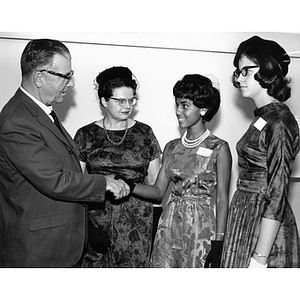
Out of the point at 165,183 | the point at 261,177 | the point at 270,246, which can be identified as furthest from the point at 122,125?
the point at 270,246

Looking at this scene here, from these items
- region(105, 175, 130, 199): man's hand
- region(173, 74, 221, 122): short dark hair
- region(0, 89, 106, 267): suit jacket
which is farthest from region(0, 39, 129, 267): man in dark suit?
region(173, 74, 221, 122): short dark hair

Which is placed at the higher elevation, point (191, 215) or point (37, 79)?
point (37, 79)

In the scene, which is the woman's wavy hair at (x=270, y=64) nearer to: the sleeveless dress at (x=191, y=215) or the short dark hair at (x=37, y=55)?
the sleeveless dress at (x=191, y=215)

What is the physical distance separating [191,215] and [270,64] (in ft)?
3.93

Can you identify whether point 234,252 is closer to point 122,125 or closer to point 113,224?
point 113,224

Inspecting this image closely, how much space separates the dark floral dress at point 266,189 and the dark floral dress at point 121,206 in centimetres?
81

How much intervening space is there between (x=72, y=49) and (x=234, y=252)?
8.09ft

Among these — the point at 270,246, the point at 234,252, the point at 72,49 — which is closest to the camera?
the point at 270,246

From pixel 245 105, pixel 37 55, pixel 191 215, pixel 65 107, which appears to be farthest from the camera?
pixel 245 105

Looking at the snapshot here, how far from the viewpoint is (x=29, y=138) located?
2.64 meters

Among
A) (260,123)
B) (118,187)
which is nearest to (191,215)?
(118,187)

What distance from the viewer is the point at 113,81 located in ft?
11.5

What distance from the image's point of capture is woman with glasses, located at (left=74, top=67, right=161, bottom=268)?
3463mm

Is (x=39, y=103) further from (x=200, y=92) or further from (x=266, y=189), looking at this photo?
(x=266, y=189)
